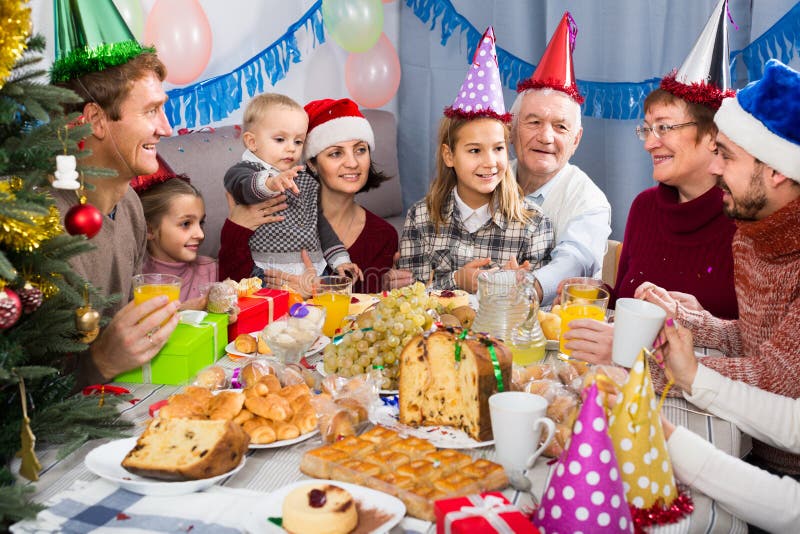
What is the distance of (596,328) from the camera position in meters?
1.80

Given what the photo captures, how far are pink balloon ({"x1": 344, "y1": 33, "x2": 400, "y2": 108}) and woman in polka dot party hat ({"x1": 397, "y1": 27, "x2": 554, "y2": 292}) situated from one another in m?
1.58

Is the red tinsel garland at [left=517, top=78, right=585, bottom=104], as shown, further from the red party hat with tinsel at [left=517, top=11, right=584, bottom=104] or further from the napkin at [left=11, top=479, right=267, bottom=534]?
the napkin at [left=11, top=479, right=267, bottom=534]

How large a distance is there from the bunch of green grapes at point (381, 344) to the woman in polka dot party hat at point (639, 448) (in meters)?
0.57

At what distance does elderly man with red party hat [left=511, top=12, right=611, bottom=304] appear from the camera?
3.29 m

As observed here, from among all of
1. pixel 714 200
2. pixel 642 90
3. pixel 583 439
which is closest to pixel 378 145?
pixel 642 90

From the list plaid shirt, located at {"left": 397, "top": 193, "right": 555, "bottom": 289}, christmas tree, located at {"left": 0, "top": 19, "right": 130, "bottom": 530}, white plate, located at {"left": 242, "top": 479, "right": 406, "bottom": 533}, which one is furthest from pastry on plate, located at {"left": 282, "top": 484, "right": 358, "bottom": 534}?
plaid shirt, located at {"left": 397, "top": 193, "right": 555, "bottom": 289}

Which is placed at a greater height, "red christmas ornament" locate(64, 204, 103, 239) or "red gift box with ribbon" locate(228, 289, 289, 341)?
"red christmas ornament" locate(64, 204, 103, 239)

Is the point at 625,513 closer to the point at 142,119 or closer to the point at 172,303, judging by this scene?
the point at 172,303

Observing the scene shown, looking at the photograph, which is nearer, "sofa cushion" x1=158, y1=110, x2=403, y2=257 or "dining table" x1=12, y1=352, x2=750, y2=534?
"dining table" x1=12, y1=352, x2=750, y2=534

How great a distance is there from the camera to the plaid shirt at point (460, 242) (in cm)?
Result: 310

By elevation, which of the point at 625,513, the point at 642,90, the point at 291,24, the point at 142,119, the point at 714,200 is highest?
the point at 291,24

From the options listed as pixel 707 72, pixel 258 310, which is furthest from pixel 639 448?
pixel 707 72

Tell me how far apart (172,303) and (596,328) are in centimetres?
95

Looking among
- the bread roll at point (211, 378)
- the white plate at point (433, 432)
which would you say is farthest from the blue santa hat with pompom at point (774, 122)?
the bread roll at point (211, 378)
